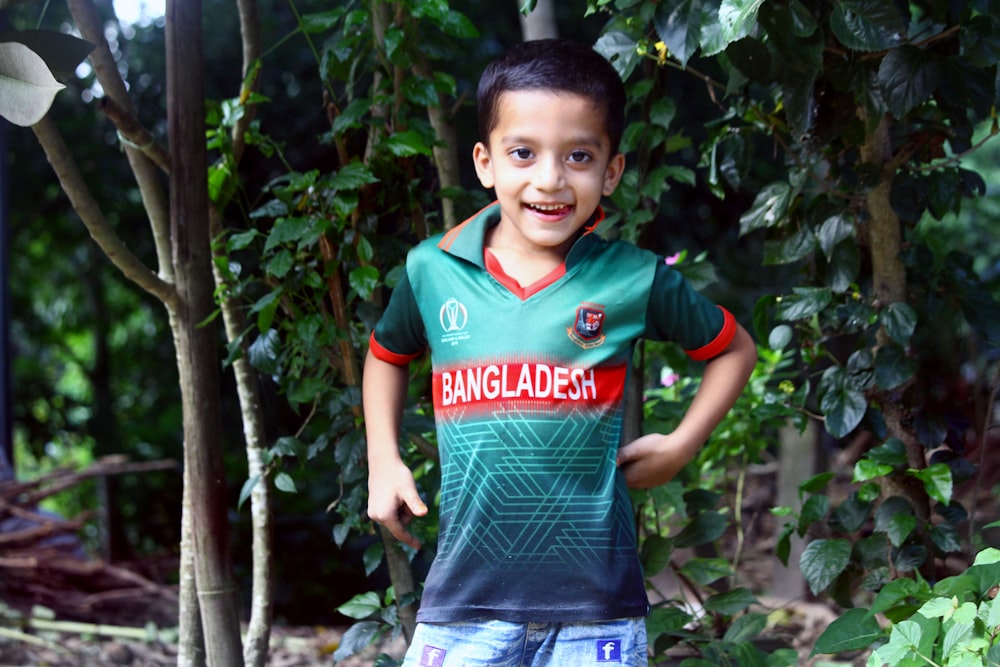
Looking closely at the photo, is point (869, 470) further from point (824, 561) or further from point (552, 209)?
point (552, 209)

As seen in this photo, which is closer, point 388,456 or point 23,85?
point 23,85

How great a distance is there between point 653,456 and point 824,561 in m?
0.64

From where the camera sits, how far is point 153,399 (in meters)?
6.05

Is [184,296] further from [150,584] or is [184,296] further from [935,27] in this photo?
[150,584]

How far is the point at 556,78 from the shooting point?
1446 millimetres

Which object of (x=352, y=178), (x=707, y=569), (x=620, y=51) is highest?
(x=620, y=51)

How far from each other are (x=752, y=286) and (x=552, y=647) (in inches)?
175

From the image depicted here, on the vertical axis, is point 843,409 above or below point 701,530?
above

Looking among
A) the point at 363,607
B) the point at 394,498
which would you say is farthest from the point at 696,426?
the point at 363,607

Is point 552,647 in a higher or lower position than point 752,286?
lower

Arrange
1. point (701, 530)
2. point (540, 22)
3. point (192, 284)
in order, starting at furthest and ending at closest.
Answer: point (540, 22), point (701, 530), point (192, 284)

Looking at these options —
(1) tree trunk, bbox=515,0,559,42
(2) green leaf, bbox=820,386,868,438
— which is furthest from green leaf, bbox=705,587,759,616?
(1) tree trunk, bbox=515,0,559,42

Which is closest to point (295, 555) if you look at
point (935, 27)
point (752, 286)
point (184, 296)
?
point (752, 286)

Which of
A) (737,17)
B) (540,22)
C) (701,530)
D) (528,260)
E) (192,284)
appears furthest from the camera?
(540,22)
